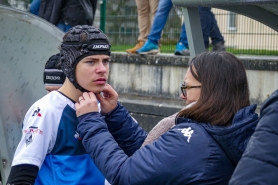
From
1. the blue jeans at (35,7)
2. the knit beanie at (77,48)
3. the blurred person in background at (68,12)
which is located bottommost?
the knit beanie at (77,48)

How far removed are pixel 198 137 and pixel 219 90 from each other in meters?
0.25

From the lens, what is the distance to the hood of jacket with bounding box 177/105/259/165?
242 cm

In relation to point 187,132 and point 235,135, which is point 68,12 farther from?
point 235,135

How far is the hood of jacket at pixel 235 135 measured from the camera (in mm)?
2424

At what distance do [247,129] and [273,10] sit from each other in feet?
2.54

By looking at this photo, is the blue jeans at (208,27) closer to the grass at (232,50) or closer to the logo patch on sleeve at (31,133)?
the grass at (232,50)

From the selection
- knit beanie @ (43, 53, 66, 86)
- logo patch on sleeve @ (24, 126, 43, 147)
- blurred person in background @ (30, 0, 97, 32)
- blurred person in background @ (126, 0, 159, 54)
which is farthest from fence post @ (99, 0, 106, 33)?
logo patch on sleeve @ (24, 126, 43, 147)

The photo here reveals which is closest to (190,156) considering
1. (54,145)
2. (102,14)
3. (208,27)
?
(54,145)

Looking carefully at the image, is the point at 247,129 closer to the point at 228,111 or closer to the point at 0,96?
the point at 228,111

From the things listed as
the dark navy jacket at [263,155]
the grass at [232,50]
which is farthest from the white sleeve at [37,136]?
the grass at [232,50]

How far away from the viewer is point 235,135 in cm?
242

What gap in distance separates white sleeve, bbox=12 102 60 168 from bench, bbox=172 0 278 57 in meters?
0.88

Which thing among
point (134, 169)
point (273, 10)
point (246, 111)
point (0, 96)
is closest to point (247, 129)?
point (246, 111)

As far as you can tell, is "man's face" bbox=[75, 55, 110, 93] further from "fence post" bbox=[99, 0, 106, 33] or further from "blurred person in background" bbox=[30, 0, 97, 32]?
"fence post" bbox=[99, 0, 106, 33]
